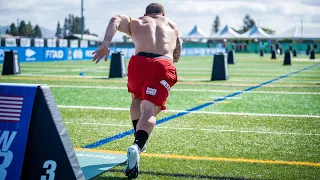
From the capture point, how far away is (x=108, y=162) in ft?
16.9

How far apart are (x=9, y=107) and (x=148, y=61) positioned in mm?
1551

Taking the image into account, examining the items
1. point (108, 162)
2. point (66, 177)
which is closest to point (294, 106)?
point (108, 162)

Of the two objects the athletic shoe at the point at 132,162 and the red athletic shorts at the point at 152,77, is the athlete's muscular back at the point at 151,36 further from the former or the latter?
the athletic shoe at the point at 132,162

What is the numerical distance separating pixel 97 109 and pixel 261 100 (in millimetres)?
3797

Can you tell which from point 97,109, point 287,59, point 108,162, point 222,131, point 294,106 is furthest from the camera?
point 287,59

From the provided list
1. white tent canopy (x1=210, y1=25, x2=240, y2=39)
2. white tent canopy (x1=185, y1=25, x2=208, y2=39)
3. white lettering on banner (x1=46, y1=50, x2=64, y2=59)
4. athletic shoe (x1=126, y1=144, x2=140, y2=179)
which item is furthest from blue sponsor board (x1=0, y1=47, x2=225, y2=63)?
white tent canopy (x1=210, y1=25, x2=240, y2=39)

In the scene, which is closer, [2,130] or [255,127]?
[2,130]

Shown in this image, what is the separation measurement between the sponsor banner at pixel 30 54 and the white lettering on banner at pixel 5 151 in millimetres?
27453

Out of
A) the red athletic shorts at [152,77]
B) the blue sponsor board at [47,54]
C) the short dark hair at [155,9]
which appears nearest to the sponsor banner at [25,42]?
the blue sponsor board at [47,54]

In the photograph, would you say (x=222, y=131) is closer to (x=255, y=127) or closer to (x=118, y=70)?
(x=255, y=127)

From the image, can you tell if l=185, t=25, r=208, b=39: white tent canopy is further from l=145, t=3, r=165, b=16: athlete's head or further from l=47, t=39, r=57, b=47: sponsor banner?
l=145, t=3, r=165, b=16: athlete's head

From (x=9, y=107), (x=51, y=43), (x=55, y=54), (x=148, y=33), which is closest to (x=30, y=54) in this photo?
(x=55, y=54)

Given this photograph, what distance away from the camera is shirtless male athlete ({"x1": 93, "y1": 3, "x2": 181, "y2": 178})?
4723 mm

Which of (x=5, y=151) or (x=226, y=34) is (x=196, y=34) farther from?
(x=5, y=151)
